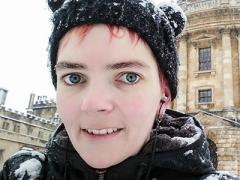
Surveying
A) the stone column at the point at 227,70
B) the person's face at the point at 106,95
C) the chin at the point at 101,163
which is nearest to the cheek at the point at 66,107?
the person's face at the point at 106,95

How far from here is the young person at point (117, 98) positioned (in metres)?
1.59

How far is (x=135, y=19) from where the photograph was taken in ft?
5.70

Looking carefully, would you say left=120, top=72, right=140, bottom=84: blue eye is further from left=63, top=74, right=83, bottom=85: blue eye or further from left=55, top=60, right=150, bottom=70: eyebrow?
left=63, top=74, right=83, bottom=85: blue eye

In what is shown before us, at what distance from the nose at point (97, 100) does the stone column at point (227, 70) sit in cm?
2039

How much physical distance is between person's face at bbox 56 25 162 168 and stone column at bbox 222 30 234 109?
66.5 ft

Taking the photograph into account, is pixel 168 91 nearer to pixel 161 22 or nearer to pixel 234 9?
pixel 161 22

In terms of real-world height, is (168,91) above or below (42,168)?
above

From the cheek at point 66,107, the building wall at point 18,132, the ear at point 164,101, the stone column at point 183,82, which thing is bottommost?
the cheek at point 66,107

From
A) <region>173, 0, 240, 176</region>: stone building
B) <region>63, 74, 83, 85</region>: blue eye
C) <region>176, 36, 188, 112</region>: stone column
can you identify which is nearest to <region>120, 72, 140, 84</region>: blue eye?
<region>63, 74, 83, 85</region>: blue eye

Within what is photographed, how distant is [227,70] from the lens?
72.1 feet

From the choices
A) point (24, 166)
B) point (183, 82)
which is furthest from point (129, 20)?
point (183, 82)

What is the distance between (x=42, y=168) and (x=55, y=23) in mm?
858

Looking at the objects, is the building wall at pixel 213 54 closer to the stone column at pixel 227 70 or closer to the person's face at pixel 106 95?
the stone column at pixel 227 70

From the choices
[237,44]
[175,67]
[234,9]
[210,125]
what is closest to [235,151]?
[210,125]
